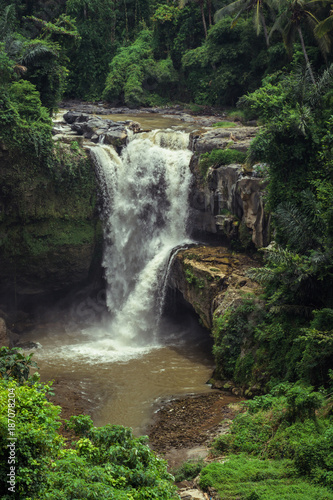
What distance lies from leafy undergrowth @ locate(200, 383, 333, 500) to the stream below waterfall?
400 cm

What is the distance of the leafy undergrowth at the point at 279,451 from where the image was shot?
9.45m

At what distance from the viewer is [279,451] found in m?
11.2

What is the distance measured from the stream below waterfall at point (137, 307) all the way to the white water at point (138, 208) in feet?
0.14

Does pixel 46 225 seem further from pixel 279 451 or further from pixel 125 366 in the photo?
pixel 279 451

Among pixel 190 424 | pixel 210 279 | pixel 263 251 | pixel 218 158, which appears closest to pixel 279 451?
pixel 190 424

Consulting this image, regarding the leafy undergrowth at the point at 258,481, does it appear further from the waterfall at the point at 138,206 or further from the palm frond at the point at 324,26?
the palm frond at the point at 324,26

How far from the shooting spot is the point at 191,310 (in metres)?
21.5

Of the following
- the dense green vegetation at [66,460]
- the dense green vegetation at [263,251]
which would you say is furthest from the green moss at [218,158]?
the dense green vegetation at [66,460]

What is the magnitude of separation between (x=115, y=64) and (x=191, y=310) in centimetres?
2372

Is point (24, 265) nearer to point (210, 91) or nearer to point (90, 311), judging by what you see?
point (90, 311)

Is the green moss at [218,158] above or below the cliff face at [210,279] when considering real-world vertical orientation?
above

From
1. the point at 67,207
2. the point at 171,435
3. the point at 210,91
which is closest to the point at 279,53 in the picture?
the point at 210,91

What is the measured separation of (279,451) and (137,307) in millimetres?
11503

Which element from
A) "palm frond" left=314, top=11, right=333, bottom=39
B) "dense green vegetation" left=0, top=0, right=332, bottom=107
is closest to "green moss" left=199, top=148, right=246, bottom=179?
"palm frond" left=314, top=11, right=333, bottom=39
